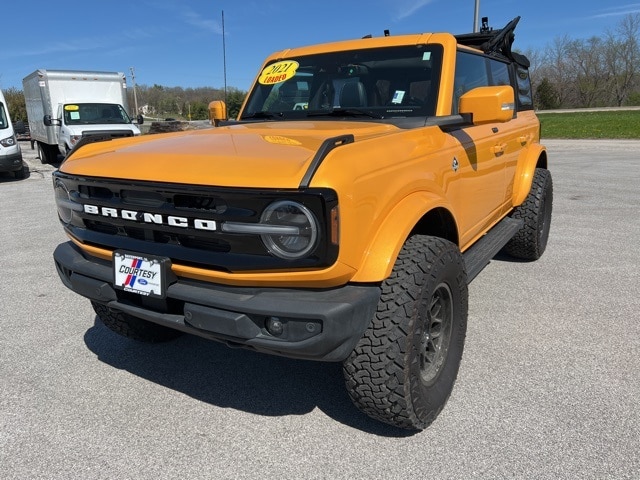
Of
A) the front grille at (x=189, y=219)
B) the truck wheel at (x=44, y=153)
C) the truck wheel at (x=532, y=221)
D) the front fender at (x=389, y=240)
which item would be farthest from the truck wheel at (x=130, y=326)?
the truck wheel at (x=44, y=153)

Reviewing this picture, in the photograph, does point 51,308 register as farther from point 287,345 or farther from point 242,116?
point 287,345

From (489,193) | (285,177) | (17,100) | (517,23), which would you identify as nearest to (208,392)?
(285,177)

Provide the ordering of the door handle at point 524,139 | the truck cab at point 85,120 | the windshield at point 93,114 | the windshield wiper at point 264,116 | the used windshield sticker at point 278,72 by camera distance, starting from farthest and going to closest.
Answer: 1. the windshield at point 93,114
2. the truck cab at point 85,120
3. the door handle at point 524,139
4. the used windshield sticker at point 278,72
5. the windshield wiper at point 264,116

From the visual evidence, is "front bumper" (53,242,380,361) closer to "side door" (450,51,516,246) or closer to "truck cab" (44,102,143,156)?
"side door" (450,51,516,246)

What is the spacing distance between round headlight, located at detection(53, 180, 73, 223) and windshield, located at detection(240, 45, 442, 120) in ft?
4.76

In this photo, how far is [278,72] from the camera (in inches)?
150

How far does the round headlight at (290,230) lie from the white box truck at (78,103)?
13.4 meters

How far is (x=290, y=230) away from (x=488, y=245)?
212 centimetres

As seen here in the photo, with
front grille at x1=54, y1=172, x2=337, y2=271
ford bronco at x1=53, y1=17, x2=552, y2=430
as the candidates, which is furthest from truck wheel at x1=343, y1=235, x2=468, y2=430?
front grille at x1=54, y1=172, x2=337, y2=271

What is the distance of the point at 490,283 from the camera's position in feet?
14.3

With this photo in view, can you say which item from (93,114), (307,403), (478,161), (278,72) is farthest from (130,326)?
(93,114)

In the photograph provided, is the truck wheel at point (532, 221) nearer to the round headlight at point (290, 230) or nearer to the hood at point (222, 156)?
the hood at point (222, 156)

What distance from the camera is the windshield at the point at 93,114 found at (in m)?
14.5

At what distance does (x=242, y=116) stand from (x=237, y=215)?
6.81 feet
